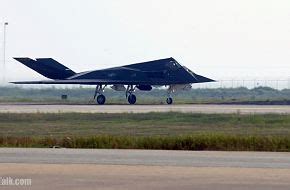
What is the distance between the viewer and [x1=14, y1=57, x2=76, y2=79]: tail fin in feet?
226

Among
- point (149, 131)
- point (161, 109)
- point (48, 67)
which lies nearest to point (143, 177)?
point (149, 131)

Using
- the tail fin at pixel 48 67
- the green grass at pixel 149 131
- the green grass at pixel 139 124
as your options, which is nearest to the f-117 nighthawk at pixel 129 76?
the tail fin at pixel 48 67

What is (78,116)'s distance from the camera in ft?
140

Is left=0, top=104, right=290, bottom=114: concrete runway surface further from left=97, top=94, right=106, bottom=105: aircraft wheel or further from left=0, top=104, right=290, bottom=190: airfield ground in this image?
left=0, top=104, right=290, bottom=190: airfield ground

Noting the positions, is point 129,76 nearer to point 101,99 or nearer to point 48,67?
point 101,99

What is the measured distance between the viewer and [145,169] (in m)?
16.8

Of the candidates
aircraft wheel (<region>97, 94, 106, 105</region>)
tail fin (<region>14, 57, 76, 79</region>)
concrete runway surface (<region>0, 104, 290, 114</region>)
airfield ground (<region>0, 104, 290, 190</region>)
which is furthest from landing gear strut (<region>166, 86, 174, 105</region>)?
airfield ground (<region>0, 104, 290, 190</region>)

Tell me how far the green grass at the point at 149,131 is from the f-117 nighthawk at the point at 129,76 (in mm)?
23163

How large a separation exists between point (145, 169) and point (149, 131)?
1666 cm

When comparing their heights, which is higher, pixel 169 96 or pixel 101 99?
pixel 169 96

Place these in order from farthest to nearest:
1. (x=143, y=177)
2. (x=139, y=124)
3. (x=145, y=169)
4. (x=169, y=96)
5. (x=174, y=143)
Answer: (x=169, y=96) → (x=139, y=124) → (x=174, y=143) → (x=145, y=169) → (x=143, y=177)

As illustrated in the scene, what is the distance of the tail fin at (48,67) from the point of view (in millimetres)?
68938

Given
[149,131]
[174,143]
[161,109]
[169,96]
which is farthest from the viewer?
[169,96]

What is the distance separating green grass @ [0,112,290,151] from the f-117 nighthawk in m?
23.2
